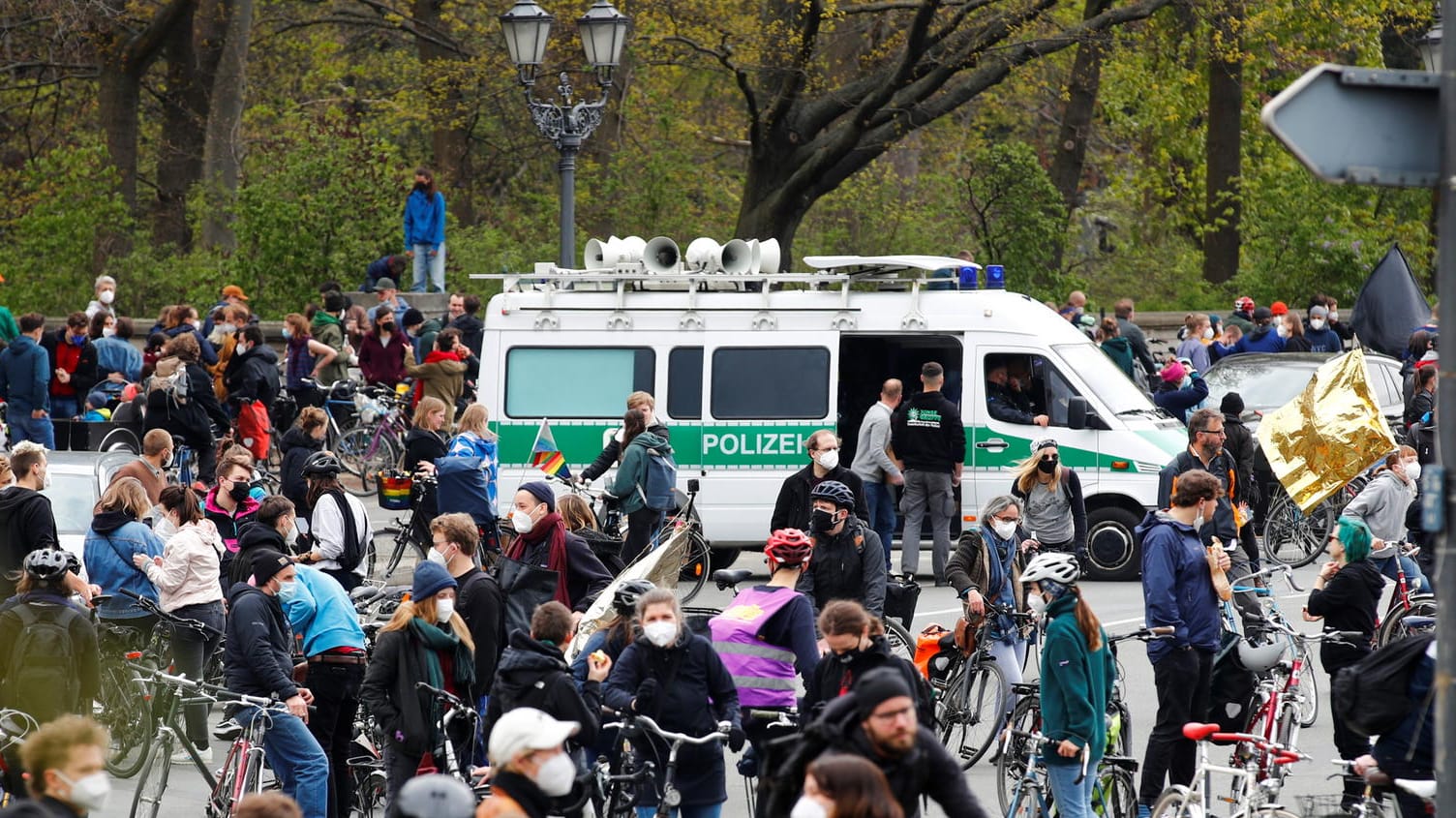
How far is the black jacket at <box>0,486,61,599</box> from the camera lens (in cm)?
1229

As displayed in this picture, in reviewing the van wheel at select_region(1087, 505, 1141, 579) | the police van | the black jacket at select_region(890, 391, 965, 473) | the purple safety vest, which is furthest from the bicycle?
the van wheel at select_region(1087, 505, 1141, 579)

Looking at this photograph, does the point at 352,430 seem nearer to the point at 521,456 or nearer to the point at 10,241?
the point at 521,456

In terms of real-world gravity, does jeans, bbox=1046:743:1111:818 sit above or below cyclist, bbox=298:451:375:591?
below

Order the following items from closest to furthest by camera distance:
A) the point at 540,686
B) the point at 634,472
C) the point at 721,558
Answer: the point at 540,686
the point at 634,472
the point at 721,558

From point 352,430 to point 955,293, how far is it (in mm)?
7089

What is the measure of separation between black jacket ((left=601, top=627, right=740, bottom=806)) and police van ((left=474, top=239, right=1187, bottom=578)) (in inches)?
332

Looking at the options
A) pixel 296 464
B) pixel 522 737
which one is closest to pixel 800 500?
pixel 296 464

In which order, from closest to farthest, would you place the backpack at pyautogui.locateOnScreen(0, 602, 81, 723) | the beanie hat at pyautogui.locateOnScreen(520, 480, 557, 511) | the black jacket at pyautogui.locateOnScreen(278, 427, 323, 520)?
the backpack at pyautogui.locateOnScreen(0, 602, 81, 723), the beanie hat at pyautogui.locateOnScreen(520, 480, 557, 511), the black jacket at pyautogui.locateOnScreen(278, 427, 323, 520)

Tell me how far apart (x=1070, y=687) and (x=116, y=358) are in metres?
14.8

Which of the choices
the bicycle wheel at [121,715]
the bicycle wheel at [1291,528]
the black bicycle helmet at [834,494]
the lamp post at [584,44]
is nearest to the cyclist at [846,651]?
the black bicycle helmet at [834,494]

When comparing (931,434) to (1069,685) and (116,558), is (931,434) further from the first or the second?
(1069,685)

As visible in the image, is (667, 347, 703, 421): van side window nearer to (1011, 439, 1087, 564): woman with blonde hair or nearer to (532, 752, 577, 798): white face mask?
(1011, 439, 1087, 564): woman with blonde hair

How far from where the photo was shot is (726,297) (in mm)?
17453

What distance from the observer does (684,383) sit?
1742 centimetres
